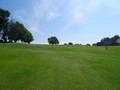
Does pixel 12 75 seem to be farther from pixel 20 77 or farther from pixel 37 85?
pixel 37 85

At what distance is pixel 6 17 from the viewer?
9225 centimetres

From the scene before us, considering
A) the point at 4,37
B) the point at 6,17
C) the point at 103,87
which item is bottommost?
the point at 103,87

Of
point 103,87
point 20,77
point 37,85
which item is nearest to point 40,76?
point 20,77

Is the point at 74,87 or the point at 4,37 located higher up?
the point at 4,37

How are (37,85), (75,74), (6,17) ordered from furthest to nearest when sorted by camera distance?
1. (6,17)
2. (75,74)
3. (37,85)

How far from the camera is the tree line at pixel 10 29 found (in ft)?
298

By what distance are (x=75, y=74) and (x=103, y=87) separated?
147 inches

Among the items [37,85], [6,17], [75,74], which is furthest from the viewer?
[6,17]

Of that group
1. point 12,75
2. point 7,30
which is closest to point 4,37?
point 7,30

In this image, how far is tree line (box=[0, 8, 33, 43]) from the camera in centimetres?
9084

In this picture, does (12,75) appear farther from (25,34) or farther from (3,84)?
(25,34)

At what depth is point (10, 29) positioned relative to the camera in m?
94.6

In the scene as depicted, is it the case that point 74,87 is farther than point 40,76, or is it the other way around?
point 40,76

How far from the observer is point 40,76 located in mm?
15312
